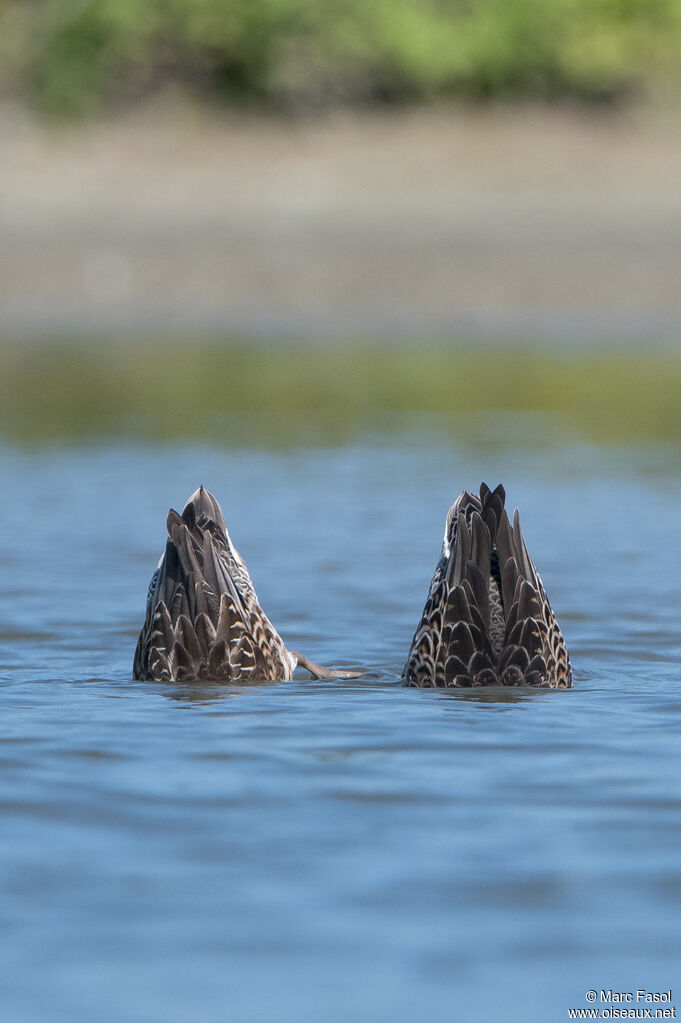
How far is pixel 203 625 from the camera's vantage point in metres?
6.77

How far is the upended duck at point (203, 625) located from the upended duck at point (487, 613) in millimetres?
459

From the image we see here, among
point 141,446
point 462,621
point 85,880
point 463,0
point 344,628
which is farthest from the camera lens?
point 463,0

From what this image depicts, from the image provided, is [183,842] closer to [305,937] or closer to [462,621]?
[305,937]

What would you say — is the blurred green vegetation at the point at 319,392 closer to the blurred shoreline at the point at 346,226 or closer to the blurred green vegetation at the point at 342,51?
the blurred shoreline at the point at 346,226

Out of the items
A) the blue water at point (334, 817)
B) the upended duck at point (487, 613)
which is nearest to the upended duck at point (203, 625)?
the blue water at point (334, 817)

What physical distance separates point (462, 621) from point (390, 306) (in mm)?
23048

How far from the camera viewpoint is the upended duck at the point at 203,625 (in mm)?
6711

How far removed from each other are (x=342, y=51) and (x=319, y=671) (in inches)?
1410

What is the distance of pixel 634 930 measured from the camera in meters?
4.29

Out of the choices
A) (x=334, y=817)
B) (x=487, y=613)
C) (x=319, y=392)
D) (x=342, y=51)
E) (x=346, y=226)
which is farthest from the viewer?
(x=342, y=51)

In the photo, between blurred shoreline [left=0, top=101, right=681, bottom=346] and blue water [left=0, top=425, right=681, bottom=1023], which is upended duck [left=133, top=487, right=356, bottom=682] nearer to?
blue water [left=0, top=425, right=681, bottom=1023]

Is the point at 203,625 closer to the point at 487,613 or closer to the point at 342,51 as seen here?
the point at 487,613

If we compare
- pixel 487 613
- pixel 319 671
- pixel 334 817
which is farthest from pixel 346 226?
pixel 334 817

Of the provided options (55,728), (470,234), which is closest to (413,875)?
(55,728)
